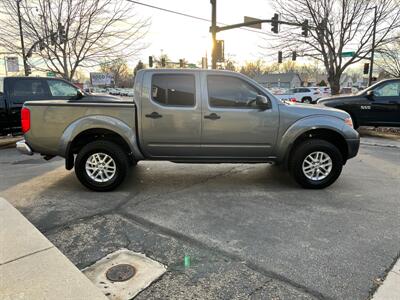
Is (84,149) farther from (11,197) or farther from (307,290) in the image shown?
(307,290)

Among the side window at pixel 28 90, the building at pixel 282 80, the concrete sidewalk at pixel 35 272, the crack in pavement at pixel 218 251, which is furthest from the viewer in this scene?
the building at pixel 282 80

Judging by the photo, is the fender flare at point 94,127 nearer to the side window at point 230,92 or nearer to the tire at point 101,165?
the tire at point 101,165

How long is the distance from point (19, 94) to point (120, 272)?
24.7ft

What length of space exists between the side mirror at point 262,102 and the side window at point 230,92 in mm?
112

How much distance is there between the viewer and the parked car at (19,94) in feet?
28.6

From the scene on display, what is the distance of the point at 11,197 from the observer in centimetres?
510

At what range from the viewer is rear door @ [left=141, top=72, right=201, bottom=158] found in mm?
5207

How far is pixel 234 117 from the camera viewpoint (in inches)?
207

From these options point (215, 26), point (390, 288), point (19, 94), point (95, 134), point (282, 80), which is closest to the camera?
point (390, 288)

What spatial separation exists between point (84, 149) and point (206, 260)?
9.33 feet

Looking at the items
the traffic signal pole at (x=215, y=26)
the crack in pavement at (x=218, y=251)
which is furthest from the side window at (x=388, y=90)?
the crack in pavement at (x=218, y=251)

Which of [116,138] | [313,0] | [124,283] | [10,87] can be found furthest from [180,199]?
[313,0]

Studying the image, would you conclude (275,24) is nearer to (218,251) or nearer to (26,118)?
(26,118)

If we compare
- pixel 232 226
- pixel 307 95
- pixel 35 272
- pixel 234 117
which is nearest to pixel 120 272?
pixel 35 272
